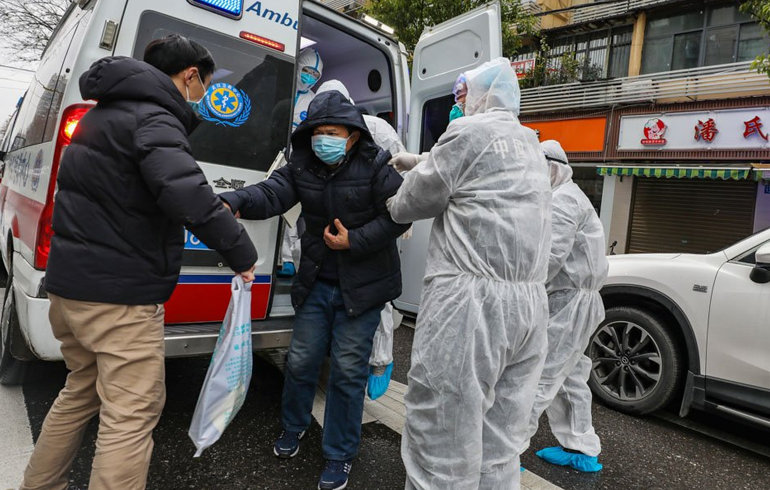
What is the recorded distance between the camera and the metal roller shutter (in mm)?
11719

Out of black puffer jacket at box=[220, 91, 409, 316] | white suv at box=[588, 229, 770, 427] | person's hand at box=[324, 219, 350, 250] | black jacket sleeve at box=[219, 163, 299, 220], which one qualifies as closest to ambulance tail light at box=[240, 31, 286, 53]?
black puffer jacket at box=[220, 91, 409, 316]

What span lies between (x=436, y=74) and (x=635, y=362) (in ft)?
8.62

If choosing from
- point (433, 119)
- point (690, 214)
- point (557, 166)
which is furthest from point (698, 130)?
point (557, 166)

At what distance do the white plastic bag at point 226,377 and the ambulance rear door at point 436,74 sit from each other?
2.37 metres

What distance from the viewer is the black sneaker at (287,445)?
2.60 metres

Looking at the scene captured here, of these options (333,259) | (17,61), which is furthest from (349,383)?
(17,61)

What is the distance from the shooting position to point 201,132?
8.82 ft

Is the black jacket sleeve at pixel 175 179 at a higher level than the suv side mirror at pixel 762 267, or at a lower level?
higher

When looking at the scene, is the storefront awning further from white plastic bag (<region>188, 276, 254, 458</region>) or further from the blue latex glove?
white plastic bag (<region>188, 276, 254, 458</region>)

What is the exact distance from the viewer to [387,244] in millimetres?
2461

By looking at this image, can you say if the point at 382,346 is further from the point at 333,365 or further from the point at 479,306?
the point at 479,306

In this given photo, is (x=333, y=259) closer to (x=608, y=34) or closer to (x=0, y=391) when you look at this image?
(x=0, y=391)

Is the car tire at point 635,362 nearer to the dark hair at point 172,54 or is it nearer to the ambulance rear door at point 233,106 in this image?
the ambulance rear door at point 233,106

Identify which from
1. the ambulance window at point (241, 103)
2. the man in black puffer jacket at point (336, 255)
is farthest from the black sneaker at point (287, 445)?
the ambulance window at point (241, 103)
